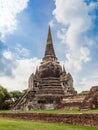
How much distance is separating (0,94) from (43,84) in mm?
10545

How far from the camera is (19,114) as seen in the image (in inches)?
1310

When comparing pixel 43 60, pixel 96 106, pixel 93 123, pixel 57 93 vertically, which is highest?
pixel 43 60

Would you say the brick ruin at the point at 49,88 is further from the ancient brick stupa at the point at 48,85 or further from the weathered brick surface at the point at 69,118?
the weathered brick surface at the point at 69,118

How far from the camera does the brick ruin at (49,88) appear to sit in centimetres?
4457

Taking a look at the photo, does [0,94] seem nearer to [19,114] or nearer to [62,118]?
[19,114]

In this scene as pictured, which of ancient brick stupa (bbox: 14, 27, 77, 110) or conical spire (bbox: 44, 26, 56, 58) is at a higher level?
conical spire (bbox: 44, 26, 56, 58)

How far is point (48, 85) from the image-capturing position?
53188 mm

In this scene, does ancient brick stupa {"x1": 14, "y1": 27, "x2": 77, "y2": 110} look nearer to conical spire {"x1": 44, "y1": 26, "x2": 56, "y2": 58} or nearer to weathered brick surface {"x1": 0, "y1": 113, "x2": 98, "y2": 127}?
conical spire {"x1": 44, "y1": 26, "x2": 56, "y2": 58}

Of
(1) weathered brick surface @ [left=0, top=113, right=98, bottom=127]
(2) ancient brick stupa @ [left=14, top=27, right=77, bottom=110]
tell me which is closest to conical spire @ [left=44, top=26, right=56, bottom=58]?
(2) ancient brick stupa @ [left=14, top=27, right=77, bottom=110]

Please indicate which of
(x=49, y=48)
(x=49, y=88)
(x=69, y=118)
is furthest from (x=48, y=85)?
(x=69, y=118)

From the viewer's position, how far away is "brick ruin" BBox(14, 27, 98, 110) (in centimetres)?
4457

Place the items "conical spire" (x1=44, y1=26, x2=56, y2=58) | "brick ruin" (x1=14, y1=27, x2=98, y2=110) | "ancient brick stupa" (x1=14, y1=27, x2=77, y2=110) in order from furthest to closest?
"conical spire" (x1=44, y1=26, x2=56, y2=58) → "ancient brick stupa" (x1=14, y1=27, x2=77, y2=110) → "brick ruin" (x1=14, y1=27, x2=98, y2=110)

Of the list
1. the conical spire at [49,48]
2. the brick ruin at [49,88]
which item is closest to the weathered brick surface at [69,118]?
the brick ruin at [49,88]

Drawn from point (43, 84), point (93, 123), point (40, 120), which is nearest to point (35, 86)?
point (43, 84)
